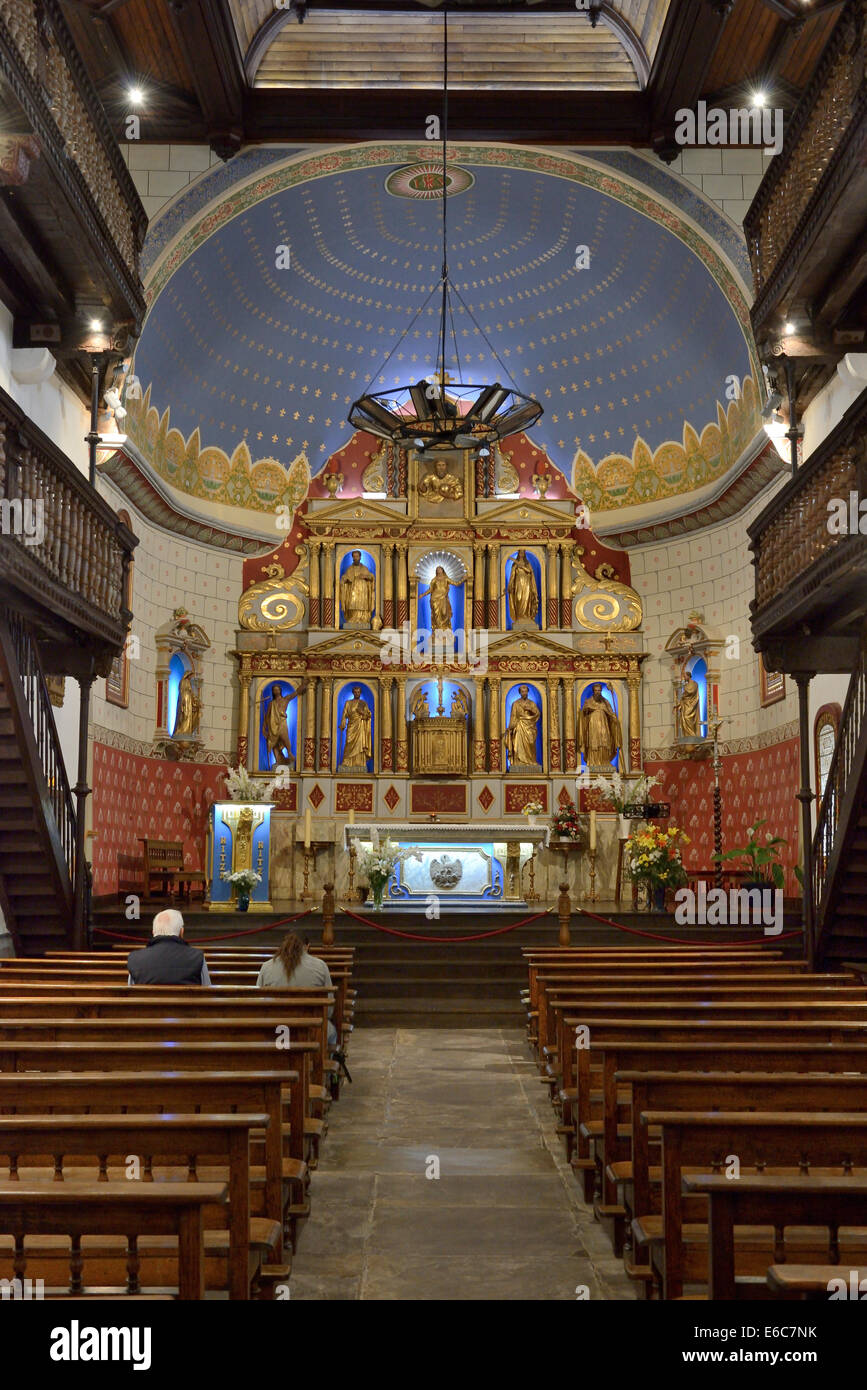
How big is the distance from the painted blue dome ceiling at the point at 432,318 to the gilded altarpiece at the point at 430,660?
1.65 meters

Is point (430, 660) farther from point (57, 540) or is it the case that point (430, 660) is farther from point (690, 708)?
point (57, 540)

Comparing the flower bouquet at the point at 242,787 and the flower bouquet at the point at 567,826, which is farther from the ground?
the flower bouquet at the point at 242,787

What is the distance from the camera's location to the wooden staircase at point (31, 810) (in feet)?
32.9

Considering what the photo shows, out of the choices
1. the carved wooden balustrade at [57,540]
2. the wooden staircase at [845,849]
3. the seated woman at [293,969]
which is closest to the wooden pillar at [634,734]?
the wooden staircase at [845,849]

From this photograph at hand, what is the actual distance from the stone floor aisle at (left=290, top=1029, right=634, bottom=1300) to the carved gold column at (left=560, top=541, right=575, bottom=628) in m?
12.1

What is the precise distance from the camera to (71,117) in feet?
34.9

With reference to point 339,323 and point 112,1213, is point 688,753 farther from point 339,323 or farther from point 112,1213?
point 112,1213

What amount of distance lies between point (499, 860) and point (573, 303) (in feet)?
30.4

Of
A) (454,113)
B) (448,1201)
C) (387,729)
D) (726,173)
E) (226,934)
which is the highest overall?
(454,113)

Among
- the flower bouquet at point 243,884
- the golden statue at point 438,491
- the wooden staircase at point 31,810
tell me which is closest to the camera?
the wooden staircase at point 31,810

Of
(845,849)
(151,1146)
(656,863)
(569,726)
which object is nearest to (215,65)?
(569,726)

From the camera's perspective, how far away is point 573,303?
20.3 m

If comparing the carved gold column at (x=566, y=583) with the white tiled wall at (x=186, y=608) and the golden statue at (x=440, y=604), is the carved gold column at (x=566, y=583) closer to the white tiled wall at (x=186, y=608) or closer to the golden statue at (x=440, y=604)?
the golden statue at (x=440, y=604)

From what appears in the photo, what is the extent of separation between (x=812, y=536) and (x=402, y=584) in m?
11.3
